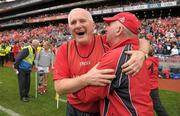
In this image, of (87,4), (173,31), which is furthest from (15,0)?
(173,31)

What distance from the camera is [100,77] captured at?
9.08ft

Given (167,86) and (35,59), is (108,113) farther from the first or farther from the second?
(167,86)

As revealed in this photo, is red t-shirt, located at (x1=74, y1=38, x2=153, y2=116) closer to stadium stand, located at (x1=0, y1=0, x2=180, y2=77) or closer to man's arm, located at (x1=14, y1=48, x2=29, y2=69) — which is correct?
man's arm, located at (x1=14, y1=48, x2=29, y2=69)

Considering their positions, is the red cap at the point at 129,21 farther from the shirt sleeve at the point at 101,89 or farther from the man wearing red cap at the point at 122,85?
the shirt sleeve at the point at 101,89

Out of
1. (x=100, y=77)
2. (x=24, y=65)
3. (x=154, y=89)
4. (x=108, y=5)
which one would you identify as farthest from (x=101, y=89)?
(x=108, y=5)

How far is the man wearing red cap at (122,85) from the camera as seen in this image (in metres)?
2.75

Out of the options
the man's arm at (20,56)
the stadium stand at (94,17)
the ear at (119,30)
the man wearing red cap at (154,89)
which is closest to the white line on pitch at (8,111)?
the man's arm at (20,56)

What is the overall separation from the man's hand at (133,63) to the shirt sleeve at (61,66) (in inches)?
28.2

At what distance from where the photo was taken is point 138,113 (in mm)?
2801

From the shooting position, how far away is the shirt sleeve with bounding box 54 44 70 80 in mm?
3268

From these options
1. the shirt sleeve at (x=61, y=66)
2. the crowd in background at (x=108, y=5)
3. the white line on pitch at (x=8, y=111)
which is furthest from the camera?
the crowd in background at (x=108, y=5)

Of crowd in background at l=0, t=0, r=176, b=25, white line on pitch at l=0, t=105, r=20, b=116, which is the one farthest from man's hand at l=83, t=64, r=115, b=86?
crowd in background at l=0, t=0, r=176, b=25

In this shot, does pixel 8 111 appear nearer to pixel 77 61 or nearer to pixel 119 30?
pixel 77 61

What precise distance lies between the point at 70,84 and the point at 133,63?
1.82 feet
